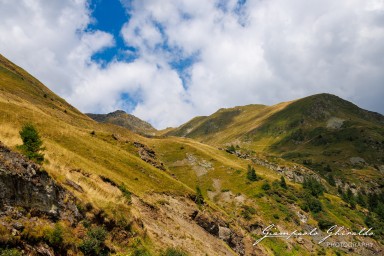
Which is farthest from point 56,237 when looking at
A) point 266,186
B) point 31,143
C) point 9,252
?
point 266,186

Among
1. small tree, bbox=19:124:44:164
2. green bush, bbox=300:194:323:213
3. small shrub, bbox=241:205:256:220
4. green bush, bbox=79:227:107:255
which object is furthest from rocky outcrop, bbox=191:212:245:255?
green bush, bbox=300:194:323:213

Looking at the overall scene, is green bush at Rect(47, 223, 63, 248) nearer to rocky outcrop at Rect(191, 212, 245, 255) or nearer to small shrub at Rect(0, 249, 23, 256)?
small shrub at Rect(0, 249, 23, 256)

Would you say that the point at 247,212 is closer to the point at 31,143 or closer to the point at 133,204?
the point at 133,204

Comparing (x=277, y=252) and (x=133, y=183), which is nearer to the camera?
(x=133, y=183)

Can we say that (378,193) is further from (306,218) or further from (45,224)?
(45,224)

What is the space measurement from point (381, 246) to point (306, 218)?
2660 cm

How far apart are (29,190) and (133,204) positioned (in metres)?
19.7

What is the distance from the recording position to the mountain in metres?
16.7

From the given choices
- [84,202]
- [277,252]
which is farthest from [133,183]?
[277,252]

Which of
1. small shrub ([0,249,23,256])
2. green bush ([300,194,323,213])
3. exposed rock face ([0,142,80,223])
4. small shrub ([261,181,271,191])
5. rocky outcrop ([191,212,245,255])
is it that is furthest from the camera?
small shrub ([261,181,271,191])

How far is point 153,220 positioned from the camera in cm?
3612

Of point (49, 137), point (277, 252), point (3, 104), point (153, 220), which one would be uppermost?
point (3, 104)

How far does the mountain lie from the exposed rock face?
6 centimetres

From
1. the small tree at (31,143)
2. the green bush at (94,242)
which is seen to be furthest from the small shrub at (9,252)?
the small tree at (31,143)
